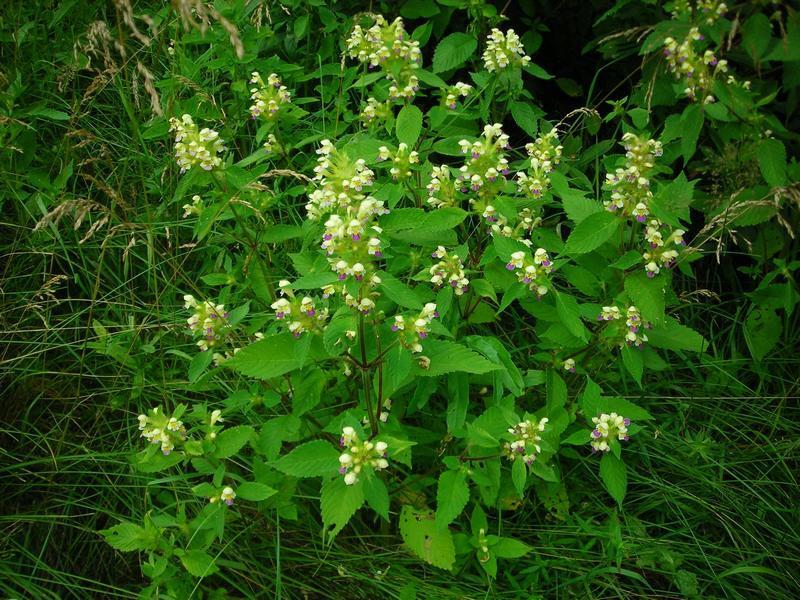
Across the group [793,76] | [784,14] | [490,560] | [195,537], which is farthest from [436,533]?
[784,14]

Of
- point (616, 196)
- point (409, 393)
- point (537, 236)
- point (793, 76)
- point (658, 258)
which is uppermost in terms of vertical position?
point (793, 76)

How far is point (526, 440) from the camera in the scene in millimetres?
1971

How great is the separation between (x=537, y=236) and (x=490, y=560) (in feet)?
3.59

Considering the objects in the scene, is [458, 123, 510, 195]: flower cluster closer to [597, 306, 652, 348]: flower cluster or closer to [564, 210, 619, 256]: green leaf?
[564, 210, 619, 256]: green leaf

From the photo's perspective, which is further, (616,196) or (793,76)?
(793,76)

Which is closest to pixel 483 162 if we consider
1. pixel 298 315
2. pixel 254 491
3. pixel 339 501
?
pixel 298 315

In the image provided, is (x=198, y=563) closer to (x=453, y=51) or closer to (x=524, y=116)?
(x=524, y=116)

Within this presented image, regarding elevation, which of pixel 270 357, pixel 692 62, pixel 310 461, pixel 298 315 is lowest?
pixel 310 461

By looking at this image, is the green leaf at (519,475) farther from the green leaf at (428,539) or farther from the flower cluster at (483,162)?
the flower cluster at (483,162)

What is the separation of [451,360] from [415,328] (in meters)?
0.14

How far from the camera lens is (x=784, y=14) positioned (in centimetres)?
238

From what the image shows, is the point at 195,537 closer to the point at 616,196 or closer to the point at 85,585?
the point at 85,585

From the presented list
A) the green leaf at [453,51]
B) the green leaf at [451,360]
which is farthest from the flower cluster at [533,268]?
the green leaf at [453,51]

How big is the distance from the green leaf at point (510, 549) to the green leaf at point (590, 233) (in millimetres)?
892
